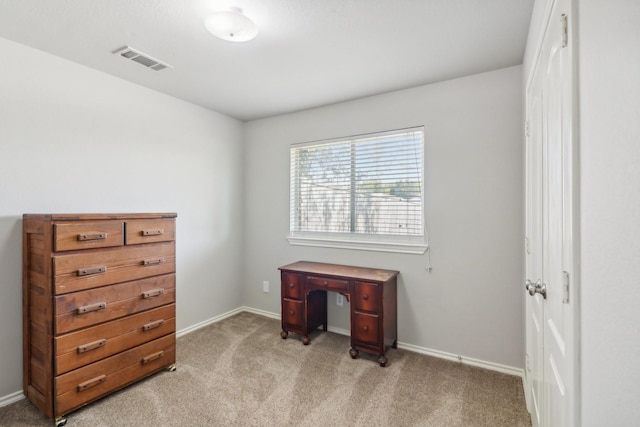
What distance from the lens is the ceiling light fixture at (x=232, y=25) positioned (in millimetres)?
1771

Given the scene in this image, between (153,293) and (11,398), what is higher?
(153,293)

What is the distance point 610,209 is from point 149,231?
2618 millimetres

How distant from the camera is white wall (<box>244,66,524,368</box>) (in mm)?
2508

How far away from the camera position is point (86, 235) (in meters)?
2.05

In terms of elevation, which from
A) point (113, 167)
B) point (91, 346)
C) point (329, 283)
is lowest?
point (91, 346)

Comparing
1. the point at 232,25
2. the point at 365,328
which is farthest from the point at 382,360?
the point at 232,25

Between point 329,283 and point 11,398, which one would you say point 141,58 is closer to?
point 329,283

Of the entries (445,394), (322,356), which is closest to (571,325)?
(445,394)

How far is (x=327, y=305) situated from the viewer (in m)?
3.42

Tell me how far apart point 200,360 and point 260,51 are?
2.57m

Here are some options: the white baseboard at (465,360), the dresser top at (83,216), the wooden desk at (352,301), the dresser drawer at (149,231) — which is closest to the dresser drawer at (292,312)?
the wooden desk at (352,301)

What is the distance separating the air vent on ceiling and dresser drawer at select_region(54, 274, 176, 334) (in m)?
1.68

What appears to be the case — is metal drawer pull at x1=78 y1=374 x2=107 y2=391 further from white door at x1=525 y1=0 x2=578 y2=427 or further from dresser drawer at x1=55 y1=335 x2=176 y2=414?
white door at x1=525 y1=0 x2=578 y2=427

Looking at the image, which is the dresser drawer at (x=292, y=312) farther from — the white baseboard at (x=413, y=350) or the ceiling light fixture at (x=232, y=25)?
the ceiling light fixture at (x=232, y=25)
